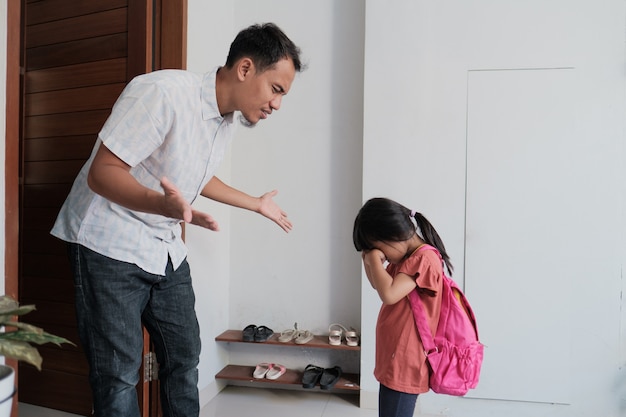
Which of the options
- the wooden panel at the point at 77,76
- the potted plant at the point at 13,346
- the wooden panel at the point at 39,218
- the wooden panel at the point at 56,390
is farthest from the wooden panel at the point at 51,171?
the potted plant at the point at 13,346

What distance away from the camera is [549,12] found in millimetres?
2270

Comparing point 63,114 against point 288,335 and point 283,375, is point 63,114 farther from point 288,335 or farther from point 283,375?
point 283,375

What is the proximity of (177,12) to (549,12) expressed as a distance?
1.73m

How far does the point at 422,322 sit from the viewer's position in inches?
63.0

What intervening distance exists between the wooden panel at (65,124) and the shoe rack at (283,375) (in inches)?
48.4

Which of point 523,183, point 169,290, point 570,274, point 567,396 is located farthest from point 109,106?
point 567,396

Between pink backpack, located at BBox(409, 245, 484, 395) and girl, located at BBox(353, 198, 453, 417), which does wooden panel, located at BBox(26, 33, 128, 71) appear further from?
pink backpack, located at BBox(409, 245, 484, 395)

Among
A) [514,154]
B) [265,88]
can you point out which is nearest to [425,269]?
[265,88]

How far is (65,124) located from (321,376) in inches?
67.3

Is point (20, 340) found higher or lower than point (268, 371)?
higher

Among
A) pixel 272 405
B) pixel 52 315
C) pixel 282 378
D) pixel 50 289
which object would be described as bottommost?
pixel 272 405

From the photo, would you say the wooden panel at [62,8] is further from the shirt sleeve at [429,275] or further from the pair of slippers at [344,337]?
the pair of slippers at [344,337]

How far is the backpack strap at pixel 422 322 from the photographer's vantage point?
158 cm

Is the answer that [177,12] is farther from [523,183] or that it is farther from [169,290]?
[523,183]
